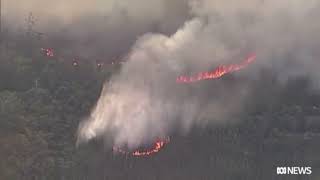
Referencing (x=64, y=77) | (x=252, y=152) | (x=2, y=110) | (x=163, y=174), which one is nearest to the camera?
(x=163, y=174)

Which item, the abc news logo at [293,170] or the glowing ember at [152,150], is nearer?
the abc news logo at [293,170]

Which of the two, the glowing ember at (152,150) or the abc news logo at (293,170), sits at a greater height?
the glowing ember at (152,150)

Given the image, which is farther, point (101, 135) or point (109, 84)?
point (109, 84)

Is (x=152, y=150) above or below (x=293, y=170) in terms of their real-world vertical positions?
above

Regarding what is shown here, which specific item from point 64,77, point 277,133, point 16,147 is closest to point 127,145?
point 16,147

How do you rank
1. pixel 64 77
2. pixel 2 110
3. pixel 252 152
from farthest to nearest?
pixel 64 77, pixel 2 110, pixel 252 152

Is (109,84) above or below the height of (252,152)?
above

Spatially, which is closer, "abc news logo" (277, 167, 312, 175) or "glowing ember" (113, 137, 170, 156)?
"abc news logo" (277, 167, 312, 175)

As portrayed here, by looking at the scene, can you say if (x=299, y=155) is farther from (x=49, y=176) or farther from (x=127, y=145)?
(x=49, y=176)

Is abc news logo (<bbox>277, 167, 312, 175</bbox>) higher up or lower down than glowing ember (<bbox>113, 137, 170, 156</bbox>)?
lower down

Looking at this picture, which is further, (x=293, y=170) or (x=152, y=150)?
(x=152, y=150)

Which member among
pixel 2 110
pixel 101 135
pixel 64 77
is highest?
pixel 64 77
